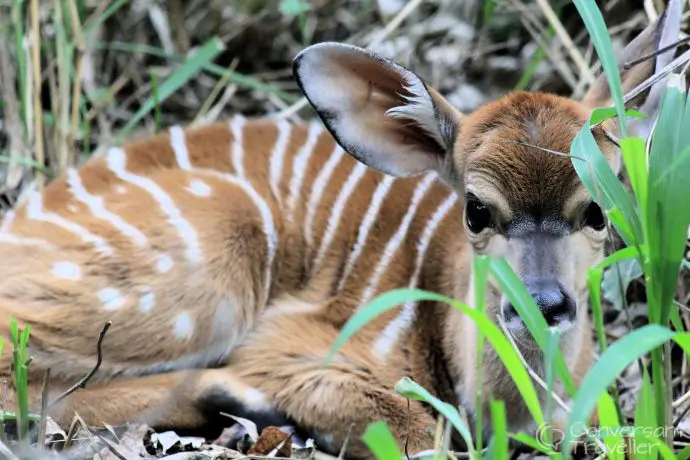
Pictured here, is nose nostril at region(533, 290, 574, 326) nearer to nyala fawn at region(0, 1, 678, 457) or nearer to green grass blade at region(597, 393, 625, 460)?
nyala fawn at region(0, 1, 678, 457)

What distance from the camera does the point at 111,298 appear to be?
2533 millimetres

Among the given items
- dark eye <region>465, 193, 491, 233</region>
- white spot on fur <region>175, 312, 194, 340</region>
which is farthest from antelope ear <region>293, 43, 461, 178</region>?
white spot on fur <region>175, 312, 194, 340</region>

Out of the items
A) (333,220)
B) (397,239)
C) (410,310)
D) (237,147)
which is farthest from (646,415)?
(237,147)

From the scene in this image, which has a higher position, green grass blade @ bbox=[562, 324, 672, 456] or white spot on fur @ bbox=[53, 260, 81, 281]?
white spot on fur @ bbox=[53, 260, 81, 281]

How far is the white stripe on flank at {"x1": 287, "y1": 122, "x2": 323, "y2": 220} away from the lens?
281 centimetres

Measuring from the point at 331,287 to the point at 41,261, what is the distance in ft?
2.29

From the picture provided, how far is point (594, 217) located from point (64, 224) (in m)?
1.25

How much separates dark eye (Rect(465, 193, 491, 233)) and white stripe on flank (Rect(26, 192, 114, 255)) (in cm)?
86

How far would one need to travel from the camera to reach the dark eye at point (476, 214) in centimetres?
219

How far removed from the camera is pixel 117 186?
9.00 feet

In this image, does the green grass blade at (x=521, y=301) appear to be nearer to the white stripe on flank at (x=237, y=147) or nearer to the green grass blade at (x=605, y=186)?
the green grass blade at (x=605, y=186)

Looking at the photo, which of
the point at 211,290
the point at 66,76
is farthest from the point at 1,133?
the point at 211,290

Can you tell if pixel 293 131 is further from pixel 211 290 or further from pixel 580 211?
pixel 580 211

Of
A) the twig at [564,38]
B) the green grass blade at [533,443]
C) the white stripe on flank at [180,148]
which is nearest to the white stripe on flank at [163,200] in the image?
the white stripe on flank at [180,148]
